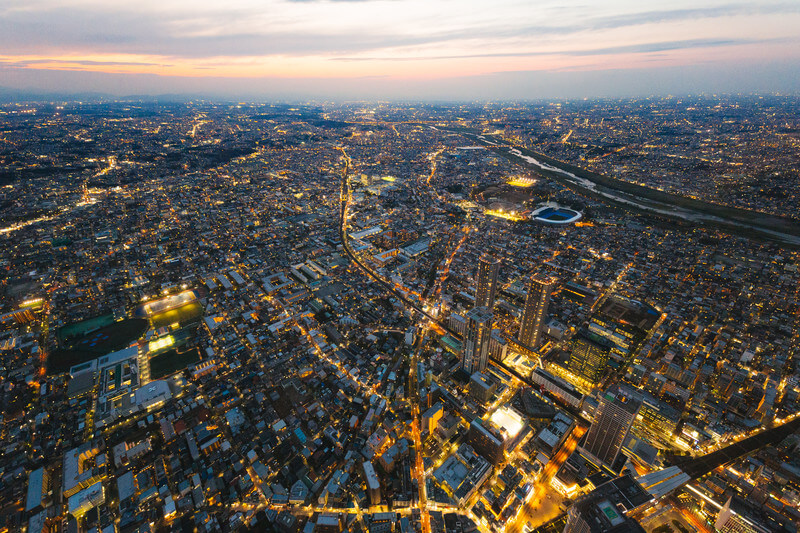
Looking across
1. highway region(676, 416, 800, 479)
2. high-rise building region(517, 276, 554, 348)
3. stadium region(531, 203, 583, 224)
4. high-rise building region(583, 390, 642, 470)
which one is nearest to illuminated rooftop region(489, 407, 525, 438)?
high-rise building region(583, 390, 642, 470)

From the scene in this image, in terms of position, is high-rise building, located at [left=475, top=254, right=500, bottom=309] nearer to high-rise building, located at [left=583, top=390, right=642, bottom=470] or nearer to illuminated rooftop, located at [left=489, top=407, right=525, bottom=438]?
illuminated rooftop, located at [left=489, top=407, right=525, bottom=438]

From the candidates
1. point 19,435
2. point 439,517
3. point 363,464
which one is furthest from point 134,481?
point 439,517

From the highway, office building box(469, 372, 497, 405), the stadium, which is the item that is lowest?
the highway

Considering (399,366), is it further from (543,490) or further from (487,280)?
(543,490)

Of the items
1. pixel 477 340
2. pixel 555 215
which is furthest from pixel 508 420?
pixel 555 215

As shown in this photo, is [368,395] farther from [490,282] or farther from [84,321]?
[84,321]

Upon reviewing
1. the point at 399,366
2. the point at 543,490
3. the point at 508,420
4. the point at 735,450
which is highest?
the point at 399,366

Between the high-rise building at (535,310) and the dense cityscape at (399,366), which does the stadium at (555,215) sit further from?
the high-rise building at (535,310)
